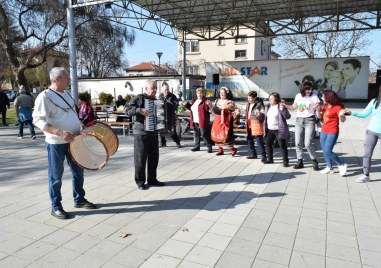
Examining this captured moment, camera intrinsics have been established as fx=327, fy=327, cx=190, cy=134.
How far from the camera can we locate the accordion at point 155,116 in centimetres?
498

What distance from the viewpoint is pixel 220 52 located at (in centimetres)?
4422

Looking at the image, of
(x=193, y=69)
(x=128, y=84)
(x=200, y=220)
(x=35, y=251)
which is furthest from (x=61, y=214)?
(x=193, y=69)

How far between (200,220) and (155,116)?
71.2 inches

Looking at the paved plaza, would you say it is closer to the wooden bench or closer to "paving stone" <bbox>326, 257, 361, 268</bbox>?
"paving stone" <bbox>326, 257, 361, 268</bbox>

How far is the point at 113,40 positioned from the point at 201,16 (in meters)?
8.29

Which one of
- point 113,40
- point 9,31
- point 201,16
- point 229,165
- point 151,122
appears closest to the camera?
point 151,122

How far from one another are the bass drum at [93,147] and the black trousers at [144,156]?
0.98 m

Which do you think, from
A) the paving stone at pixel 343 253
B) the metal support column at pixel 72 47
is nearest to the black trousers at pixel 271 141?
the paving stone at pixel 343 253

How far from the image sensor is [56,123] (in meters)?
3.85

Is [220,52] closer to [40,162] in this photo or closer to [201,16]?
[201,16]

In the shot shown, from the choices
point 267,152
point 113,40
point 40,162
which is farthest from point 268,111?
point 113,40

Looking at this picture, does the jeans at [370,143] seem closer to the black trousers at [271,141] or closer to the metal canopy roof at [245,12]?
the black trousers at [271,141]

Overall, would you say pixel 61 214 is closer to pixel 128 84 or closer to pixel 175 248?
pixel 175 248

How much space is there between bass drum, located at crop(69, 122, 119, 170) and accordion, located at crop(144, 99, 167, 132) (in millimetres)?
937
